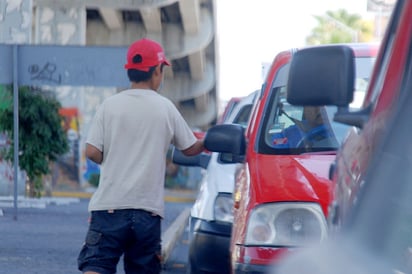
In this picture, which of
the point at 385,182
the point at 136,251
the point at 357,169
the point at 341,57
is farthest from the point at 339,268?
the point at 136,251

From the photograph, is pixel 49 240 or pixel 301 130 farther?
pixel 49 240

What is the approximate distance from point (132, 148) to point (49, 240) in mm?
8525

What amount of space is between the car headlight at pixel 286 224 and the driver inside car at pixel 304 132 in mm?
762

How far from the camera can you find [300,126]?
22.2ft

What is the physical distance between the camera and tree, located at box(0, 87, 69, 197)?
72.6 feet

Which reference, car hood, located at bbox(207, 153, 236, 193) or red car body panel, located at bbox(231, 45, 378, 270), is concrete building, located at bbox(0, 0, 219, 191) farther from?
red car body panel, located at bbox(231, 45, 378, 270)

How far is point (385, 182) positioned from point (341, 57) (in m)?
0.81

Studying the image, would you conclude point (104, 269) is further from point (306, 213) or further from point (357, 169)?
point (357, 169)

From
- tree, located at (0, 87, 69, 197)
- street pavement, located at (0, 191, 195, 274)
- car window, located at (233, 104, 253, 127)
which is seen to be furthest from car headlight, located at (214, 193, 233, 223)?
tree, located at (0, 87, 69, 197)

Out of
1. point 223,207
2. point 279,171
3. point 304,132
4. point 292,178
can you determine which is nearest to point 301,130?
point 304,132

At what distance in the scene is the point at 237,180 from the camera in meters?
7.12

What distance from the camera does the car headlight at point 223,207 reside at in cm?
818

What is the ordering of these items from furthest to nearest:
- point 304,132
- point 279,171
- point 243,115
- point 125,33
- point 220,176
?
point 125,33 → point 243,115 → point 220,176 → point 304,132 → point 279,171

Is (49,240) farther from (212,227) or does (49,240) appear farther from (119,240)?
(119,240)
